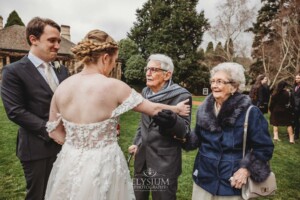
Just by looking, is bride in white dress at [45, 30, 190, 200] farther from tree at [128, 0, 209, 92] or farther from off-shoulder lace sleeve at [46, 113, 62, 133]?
tree at [128, 0, 209, 92]

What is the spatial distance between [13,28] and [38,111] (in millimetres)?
34841

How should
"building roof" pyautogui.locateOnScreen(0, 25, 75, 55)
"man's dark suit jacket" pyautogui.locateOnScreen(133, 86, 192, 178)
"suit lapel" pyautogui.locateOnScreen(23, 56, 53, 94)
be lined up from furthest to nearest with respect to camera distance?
1. "building roof" pyautogui.locateOnScreen(0, 25, 75, 55)
2. "man's dark suit jacket" pyautogui.locateOnScreen(133, 86, 192, 178)
3. "suit lapel" pyautogui.locateOnScreen(23, 56, 53, 94)

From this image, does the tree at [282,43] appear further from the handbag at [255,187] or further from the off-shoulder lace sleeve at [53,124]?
the off-shoulder lace sleeve at [53,124]

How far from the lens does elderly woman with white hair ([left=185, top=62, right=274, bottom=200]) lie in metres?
2.64

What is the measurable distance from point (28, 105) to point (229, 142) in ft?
7.20

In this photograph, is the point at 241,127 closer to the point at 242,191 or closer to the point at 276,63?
the point at 242,191

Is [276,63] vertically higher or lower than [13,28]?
lower

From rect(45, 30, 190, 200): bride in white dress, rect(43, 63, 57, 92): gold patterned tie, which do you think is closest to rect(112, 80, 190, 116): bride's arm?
rect(45, 30, 190, 200): bride in white dress

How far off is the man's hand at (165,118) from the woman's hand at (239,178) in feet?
2.82

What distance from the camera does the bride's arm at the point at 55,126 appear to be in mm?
2502

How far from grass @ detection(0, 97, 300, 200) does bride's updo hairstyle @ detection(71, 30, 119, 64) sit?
3.17m

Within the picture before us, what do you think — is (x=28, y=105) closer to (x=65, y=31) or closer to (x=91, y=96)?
(x=91, y=96)

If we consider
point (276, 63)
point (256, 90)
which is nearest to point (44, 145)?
point (256, 90)

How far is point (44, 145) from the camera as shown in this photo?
9.56 ft
